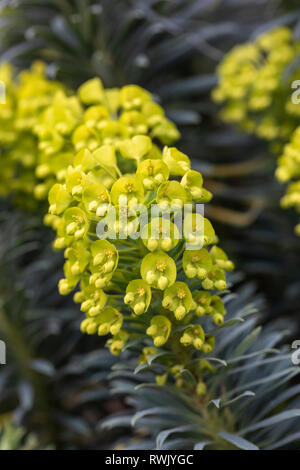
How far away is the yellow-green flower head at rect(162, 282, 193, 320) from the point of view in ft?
2.27

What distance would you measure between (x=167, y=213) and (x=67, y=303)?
0.83 meters

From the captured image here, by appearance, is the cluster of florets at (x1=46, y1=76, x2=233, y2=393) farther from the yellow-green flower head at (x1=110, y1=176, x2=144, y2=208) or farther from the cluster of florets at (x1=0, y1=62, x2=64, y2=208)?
the cluster of florets at (x1=0, y1=62, x2=64, y2=208)

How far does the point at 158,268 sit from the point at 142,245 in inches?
2.4

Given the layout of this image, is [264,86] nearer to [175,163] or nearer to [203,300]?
[175,163]

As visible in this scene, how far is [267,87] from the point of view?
1.23 metres

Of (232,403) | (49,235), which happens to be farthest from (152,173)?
(49,235)

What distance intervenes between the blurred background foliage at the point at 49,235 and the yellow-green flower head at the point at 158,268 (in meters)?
0.58

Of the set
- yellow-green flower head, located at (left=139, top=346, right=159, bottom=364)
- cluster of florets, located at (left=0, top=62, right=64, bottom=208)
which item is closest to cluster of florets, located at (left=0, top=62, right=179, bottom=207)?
cluster of florets, located at (left=0, top=62, right=64, bottom=208)

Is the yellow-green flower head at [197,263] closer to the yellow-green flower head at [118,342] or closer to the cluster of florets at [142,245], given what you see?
the cluster of florets at [142,245]

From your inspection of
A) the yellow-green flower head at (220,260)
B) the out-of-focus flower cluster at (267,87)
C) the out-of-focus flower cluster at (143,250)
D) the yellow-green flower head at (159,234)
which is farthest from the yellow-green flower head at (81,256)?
the out-of-focus flower cluster at (267,87)

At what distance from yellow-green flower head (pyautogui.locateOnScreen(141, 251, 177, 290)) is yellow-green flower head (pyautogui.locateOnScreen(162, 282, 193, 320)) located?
0.08ft

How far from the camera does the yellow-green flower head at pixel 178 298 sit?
27.3 inches
